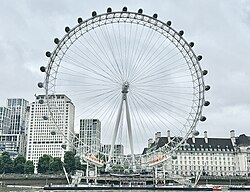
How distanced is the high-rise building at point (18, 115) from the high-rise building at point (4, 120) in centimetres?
192

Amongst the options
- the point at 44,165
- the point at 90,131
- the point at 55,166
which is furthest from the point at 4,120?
the point at 55,166

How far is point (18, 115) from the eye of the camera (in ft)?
592

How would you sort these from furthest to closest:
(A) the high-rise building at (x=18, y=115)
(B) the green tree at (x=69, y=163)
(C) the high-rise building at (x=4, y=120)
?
(A) the high-rise building at (x=18, y=115) < (C) the high-rise building at (x=4, y=120) < (B) the green tree at (x=69, y=163)

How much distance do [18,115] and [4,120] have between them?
736 centimetres

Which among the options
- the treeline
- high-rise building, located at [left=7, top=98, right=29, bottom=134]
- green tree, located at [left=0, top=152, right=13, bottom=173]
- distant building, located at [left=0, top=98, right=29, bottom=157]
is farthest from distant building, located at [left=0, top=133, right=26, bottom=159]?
the treeline

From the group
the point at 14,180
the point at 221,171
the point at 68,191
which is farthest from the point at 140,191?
the point at 221,171

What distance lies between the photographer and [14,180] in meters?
71.7

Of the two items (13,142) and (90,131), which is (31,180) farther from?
(90,131)

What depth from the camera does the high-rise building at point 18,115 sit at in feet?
577

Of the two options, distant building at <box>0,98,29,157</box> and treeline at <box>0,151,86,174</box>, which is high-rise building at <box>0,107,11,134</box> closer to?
distant building at <box>0,98,29,157</box>

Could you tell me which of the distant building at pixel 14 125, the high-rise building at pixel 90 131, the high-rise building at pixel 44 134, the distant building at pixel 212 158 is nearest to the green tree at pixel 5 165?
the distant building at pixel 212 158

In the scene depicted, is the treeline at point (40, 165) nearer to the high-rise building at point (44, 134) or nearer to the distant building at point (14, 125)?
the high-rise building at point (44, 134)

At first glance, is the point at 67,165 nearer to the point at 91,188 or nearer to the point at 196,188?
the point at 91,188

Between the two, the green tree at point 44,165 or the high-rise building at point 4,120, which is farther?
the high-rise building at point 4,120
